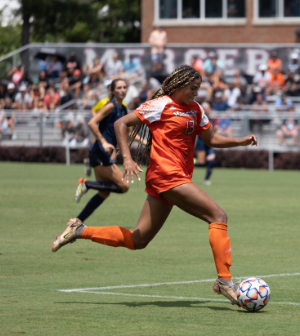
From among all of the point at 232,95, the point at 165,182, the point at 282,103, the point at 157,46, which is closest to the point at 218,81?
the point at 232,95

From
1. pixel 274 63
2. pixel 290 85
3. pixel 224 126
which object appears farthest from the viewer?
pixel 274 63

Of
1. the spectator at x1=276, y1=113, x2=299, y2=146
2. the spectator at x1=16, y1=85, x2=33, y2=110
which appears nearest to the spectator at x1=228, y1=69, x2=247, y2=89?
the spectator at x1=276, y1=113, x2=299, y2=146

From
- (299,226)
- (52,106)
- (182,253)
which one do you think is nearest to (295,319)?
(182,253)

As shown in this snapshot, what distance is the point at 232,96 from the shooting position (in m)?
28.1

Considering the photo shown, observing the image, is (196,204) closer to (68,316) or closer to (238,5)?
(68,316)

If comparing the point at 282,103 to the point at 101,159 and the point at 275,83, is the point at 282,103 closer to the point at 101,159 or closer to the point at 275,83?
the point at 275,83

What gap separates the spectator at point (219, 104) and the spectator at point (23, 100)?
29.2 ft

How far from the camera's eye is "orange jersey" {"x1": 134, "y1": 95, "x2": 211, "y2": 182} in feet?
20.5

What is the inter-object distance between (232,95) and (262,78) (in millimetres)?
1761

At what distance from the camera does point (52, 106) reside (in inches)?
1232

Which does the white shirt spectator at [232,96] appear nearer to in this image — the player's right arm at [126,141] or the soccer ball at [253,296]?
the player's right arm at [126,141]

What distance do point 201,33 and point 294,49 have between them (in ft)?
24.0

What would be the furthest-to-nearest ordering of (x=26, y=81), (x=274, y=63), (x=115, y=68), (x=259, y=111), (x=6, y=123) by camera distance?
(x=26, y=81), (x=115, y=68), (x=6, y=123), (x=274, y=63), (x=259, y=111)

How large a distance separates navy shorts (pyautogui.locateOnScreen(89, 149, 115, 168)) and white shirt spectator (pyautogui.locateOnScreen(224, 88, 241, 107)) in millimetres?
17856
